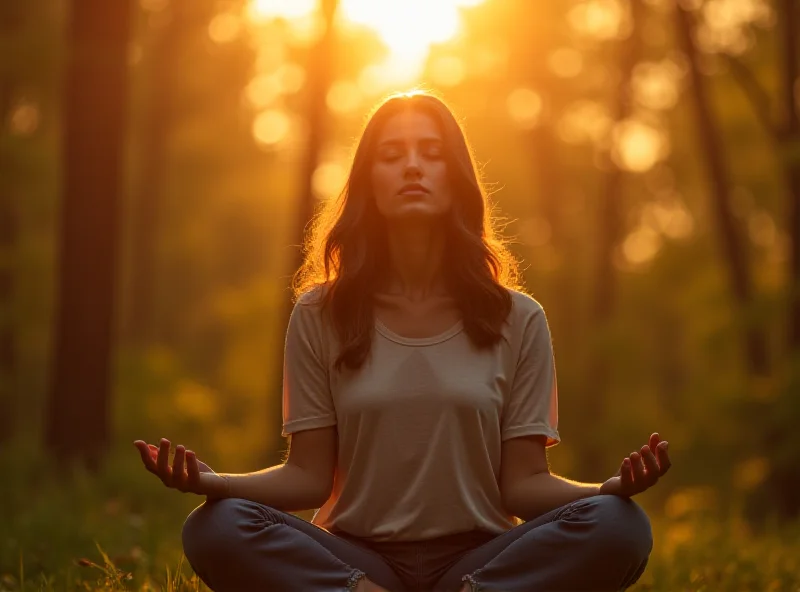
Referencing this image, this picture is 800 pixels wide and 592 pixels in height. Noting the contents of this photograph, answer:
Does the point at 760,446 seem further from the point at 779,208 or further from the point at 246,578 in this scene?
the point at 246,578

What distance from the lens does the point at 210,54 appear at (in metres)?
25.0

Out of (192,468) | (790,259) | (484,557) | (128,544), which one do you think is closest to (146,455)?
(192,468)

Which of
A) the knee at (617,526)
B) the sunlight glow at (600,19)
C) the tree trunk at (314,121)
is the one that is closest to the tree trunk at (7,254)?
the tree trunk at (314,121)

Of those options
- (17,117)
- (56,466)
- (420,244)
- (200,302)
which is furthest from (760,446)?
(200,302)

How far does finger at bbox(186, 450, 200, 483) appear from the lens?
4016mm

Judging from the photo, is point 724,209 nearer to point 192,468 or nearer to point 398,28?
point 398,28

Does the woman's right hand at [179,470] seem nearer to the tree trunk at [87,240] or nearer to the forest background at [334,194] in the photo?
the forest background at [334,194]

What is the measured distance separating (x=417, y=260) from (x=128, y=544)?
2729 millimetres

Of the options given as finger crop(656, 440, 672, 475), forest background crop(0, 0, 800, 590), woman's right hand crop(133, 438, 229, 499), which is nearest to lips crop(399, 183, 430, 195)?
forest background crop(0, 0, 800, 590)

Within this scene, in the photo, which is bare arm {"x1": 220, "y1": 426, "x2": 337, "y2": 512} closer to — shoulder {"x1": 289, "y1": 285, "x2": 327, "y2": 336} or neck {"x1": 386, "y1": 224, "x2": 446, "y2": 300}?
shoulder {"x1": 289, "y1": 285, "x2": 327, "y2": 336}

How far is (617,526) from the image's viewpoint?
4.14 meters

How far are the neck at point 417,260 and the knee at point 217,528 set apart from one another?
110 cm

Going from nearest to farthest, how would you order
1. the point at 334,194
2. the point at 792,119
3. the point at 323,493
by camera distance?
the point at 323,493 → the point at 334,194 → the point at 792,119

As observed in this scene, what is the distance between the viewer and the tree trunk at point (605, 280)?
2036cm
